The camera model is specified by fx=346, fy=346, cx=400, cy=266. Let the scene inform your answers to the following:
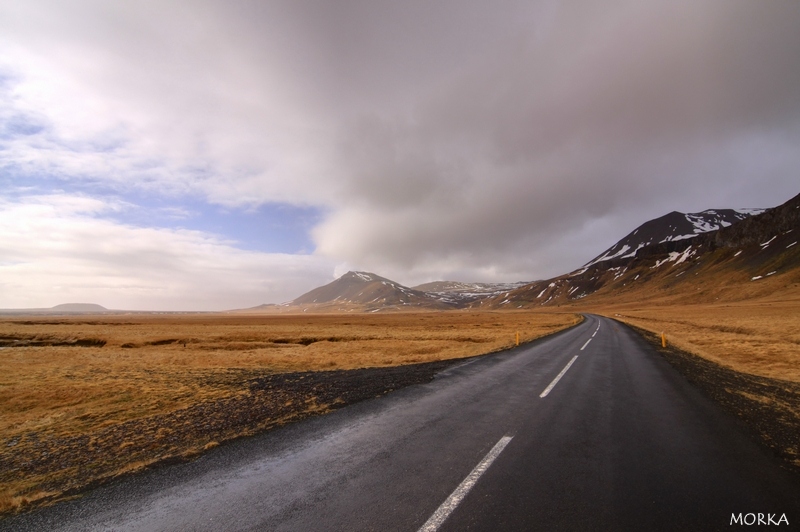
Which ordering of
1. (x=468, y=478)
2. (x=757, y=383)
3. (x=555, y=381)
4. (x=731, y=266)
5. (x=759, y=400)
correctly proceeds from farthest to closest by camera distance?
(x=731, y=266), (x=757, y=383), (x=555, y=381), (x=759, y=400), (x=468, y=478)

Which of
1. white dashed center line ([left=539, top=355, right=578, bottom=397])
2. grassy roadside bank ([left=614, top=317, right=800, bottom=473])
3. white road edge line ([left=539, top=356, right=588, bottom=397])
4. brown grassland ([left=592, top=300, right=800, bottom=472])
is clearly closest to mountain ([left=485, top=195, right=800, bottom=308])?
brown grassland ([left=592, top=300, right=800, bottom=472])

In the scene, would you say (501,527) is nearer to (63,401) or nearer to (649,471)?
(649,471)

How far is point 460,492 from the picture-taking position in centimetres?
473

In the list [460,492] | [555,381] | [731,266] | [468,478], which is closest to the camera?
[460,492]

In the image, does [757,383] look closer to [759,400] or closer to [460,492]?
[759,400]

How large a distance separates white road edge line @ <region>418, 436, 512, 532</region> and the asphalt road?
1.0 inches

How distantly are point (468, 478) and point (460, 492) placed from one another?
448mm

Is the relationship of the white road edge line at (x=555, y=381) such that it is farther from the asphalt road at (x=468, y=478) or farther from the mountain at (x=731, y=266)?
the mountain at (x=731, y=266)

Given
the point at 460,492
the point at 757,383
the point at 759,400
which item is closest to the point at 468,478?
the point at 460,492

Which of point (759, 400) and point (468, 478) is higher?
point (468, 478)

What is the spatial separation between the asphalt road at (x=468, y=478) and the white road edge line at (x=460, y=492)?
0.08ft

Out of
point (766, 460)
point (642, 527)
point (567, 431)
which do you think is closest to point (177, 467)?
point (642, 527)

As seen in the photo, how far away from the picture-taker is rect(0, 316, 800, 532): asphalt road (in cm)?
426

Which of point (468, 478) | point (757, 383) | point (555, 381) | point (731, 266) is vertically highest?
point (731, 266)
